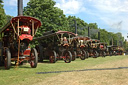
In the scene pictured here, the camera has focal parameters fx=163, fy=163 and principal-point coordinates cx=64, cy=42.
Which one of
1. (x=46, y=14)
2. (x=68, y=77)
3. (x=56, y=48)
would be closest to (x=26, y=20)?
(x=68, y=77)

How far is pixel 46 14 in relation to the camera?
24.0 m

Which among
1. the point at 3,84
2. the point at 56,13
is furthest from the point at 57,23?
the point at 3,84

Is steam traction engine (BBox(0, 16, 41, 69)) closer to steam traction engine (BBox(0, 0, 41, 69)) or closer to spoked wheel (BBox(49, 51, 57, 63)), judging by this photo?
steam traction engine (BBox(0, 0, 41, 69))

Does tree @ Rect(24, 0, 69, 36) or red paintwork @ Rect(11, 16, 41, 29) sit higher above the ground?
tree @ Rect(24, 0, 69, 36)

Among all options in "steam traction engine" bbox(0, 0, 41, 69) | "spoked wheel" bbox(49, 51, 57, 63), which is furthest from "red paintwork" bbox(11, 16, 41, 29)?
"spoked wheel" bbox(49, 51, 57, 63)

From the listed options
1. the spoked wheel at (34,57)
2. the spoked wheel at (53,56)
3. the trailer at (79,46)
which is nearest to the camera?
the spoked wheel at (34,57)

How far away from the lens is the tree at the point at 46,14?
23.3 m

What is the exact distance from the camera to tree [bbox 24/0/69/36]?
23328 millimetres

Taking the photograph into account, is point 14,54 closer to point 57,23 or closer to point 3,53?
point 3,53

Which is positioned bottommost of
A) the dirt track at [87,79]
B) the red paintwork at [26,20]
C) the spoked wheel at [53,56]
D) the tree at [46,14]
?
the dirt track at [87,79]

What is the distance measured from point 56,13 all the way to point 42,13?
2.47 meters

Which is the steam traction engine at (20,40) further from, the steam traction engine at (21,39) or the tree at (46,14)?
the tree at (46,14)

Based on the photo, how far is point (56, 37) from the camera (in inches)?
540

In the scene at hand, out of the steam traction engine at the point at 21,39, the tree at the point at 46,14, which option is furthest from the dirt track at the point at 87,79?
the tree at the point at 46,14
